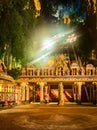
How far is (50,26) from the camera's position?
1655 inches

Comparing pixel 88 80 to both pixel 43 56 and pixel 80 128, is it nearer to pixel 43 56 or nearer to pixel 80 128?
pixel 43 56

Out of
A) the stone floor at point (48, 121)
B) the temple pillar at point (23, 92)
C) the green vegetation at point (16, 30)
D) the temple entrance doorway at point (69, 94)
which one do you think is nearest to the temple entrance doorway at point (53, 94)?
the temple entrance doorway at point (69, 94)

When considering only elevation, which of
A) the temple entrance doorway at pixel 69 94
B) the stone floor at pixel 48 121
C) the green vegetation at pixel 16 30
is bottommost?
the stone floor at pixel 48 121

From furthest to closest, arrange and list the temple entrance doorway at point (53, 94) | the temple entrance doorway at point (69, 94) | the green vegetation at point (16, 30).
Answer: the temple entrance doorway at point (53, 94) → the temple entrance doorway at point (69, 94) → the green vegetation at point (16, 30)

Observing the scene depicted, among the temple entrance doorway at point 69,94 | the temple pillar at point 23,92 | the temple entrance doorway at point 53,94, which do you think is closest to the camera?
the temple pillar at point 23,92

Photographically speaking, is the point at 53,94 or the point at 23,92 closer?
the point at 23,92

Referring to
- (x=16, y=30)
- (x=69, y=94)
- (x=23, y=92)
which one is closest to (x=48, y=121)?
(x=16, y=30)

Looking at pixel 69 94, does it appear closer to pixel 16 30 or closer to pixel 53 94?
pixel 53 94

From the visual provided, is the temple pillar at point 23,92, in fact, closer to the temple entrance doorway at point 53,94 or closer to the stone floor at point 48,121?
the temple entrance doorway at point 53,94

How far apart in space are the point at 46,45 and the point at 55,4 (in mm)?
7079

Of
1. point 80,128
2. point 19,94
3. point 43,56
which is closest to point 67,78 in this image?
point 19,94

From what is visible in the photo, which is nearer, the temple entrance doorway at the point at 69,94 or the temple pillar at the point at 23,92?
the temple pillar at the point at 23,92

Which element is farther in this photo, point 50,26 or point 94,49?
point 50,26

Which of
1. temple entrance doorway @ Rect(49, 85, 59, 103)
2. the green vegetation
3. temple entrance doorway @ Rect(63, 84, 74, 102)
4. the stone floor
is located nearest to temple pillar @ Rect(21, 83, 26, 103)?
the green vegetation
